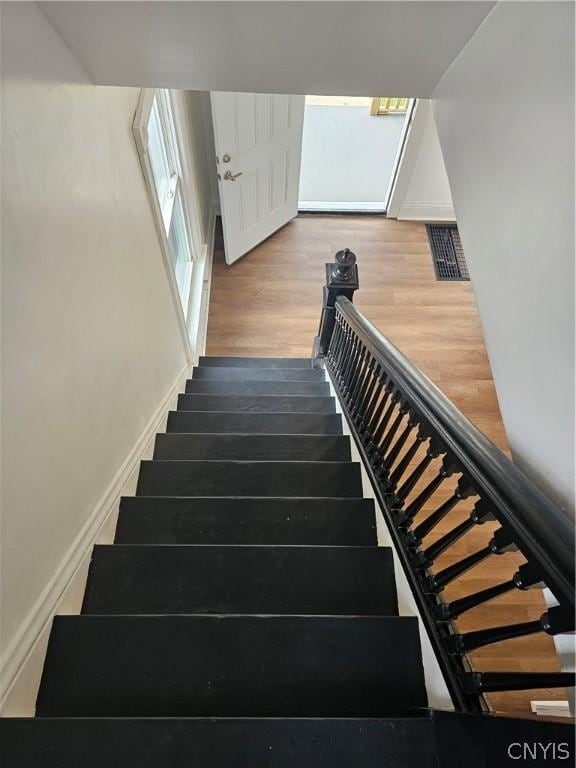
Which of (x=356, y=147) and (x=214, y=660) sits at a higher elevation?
(x=356, y=147)

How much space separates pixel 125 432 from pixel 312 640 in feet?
3.43

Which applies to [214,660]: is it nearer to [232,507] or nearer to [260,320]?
[232,507]

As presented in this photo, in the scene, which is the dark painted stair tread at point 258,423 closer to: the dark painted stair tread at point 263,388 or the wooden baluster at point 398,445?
the dark painted stair tread at point 263,388

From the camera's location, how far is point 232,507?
1625 mm

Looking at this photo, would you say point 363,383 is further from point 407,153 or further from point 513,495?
point 407,153

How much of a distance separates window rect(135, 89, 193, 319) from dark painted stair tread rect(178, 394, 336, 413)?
67cm

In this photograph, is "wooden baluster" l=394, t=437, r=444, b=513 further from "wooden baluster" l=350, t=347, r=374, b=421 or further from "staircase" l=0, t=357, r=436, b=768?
"wooden baluster" l=350, t=347, r=374, b=421

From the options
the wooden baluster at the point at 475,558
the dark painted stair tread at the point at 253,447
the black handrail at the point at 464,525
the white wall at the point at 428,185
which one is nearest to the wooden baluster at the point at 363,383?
the black handrail at the point at 464,525

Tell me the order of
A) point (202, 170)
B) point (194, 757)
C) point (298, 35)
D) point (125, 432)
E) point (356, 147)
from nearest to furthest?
point (194, 757)
point (298, 35)
point (125, 432)
point (202, 170)
point (356, 147)

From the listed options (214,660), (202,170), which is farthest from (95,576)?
(202,170)

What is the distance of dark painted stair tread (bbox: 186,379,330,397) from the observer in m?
2.89

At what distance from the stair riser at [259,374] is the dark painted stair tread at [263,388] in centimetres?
12

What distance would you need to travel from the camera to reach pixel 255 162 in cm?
374

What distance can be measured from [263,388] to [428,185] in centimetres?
287
